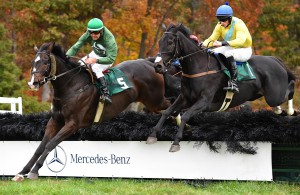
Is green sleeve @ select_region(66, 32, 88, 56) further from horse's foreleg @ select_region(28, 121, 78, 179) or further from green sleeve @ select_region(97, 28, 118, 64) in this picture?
horse's foreleg @ select_region(28, 121, 78, 179)

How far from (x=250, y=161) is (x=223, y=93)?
1.25 metres

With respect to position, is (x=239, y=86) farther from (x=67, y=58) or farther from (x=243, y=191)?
(x=67, y=58)

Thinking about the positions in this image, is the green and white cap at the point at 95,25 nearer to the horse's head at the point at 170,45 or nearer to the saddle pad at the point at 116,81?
the saddle pad at the point at 116,81

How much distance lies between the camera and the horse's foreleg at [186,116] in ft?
32.0

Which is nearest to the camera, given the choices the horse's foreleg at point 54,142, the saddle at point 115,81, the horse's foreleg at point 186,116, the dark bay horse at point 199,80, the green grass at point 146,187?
the green grass at point 146,187

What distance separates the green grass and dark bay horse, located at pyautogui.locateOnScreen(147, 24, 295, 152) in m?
0.71

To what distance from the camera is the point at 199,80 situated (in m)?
10.3

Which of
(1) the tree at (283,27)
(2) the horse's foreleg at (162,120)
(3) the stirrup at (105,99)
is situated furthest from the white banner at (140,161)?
(1) the tree at (283,27)

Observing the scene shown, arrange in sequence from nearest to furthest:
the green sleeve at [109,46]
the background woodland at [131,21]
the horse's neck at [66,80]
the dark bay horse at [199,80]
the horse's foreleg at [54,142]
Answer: the horse's foreleg at [54,142] → the dark bay horse at [199,80] → the horse's neck at [66,80] → the green sleeve at [109,46] → the background woodland at [131,21]

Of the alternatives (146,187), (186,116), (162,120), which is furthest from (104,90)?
(146,187)

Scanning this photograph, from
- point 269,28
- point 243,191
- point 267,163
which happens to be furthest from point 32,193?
point 269,28

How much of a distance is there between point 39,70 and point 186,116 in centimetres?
241

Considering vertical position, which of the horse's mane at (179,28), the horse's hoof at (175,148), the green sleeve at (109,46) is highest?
the horse's mane at (179,28)

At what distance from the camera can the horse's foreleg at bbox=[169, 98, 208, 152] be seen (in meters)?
9.77
